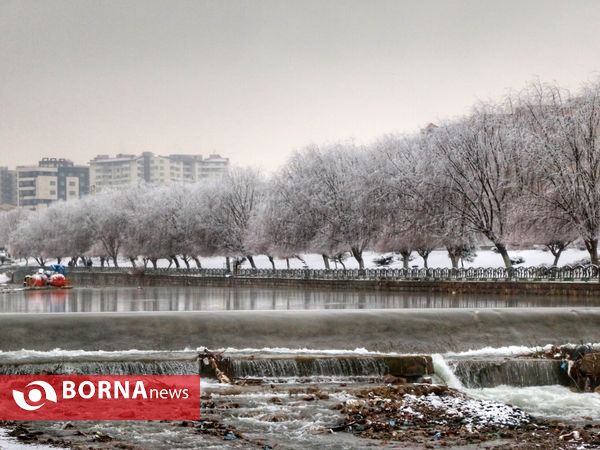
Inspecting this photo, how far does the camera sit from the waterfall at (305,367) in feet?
66.5

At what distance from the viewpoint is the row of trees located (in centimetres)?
5141

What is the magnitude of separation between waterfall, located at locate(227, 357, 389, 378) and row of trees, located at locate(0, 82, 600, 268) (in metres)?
31.0

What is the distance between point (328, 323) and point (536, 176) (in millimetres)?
32781

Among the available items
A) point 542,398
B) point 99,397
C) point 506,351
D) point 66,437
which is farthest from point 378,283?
point 66,437

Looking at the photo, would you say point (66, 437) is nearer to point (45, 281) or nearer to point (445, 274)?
point (445, 274)

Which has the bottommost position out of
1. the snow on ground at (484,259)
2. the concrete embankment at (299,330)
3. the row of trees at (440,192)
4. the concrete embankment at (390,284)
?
the concrete embankment at (299,330)

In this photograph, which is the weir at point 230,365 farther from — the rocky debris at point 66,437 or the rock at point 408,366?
the rocky debris at point 66,437

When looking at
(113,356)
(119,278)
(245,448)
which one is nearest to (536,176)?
(113,356)

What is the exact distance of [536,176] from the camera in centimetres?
5428

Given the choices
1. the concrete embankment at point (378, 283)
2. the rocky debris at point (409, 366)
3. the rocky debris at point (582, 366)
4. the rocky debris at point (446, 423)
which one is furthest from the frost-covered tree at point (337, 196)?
the rocky debris at point (446, 423)

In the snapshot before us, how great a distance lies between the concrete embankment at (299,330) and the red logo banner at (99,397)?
3017mm

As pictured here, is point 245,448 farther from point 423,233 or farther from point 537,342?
point 423,233

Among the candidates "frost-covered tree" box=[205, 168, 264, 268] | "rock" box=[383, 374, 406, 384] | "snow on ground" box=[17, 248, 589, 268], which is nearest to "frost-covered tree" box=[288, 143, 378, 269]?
"snow on ground" box=[17, 248, 589, 268]

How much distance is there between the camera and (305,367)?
20.4 m
